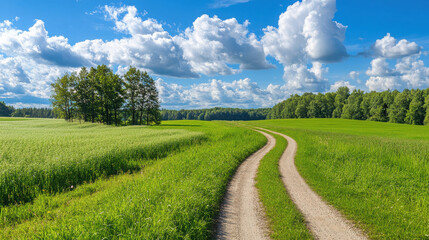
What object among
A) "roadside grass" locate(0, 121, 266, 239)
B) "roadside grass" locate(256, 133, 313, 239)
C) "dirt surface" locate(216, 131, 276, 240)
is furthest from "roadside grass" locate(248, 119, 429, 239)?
"roadside grass" locate(0, 121, 266, 239)

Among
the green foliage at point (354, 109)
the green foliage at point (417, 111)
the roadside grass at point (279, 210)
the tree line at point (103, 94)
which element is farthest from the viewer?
the green foliage at point (354, 109)

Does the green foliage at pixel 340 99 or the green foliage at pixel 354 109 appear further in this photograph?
the green foliage at pixel 340 99

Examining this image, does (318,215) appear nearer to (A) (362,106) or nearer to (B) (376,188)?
(B) (376,188)

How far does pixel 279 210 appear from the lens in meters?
7.03

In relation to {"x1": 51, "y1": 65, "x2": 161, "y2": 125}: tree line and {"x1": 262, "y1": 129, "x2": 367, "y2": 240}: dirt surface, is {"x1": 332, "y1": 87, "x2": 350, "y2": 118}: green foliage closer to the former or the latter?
{"x1": 51, "y1": 65, "x2": 161, "y2": 125}: tree line

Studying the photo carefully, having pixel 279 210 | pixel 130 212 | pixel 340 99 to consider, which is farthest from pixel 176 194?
pixel 340 99

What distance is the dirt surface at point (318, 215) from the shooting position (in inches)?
231

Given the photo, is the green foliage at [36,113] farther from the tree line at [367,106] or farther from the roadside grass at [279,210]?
the roadside grass at [279,210]

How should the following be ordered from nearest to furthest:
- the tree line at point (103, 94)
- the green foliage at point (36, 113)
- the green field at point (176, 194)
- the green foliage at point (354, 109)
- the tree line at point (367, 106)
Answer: the green field at point (176, 194) → the tree line at point (103, 94) → the tree line at point (367, 106) → the green foliage at point (354, 109) → the green foliage at point (36, 113)

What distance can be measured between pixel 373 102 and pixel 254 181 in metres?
112

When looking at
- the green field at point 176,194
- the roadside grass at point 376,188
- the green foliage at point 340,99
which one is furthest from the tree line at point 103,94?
the green foliage at point 340,99

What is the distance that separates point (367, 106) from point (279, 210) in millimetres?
117576

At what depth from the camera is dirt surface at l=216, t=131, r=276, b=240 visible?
227 inches

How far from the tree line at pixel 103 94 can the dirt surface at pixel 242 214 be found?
153 feet
